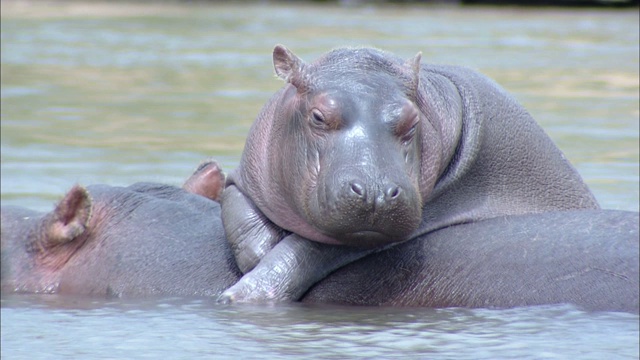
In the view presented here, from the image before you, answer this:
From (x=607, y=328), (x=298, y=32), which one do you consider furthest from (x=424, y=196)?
(x=298, y=32)

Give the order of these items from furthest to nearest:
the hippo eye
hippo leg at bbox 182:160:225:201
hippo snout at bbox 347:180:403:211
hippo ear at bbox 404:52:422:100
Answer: hippo leg at bbox 182:160:225:201 < hippo ear at bbox 404:52:422:100 < the hippo eye < hippo snout at bbox 347:180:403:211

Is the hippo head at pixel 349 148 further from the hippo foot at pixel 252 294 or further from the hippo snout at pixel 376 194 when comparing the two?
the hippo foot at pixel 252 294

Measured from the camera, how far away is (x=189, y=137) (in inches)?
418

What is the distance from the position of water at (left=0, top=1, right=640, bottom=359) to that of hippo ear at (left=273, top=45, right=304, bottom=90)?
89 centimetres

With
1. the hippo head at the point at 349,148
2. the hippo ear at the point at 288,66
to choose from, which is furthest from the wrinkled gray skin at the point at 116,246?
the hippo ear at the point at 288,66

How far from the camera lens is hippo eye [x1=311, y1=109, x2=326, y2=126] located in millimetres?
5270

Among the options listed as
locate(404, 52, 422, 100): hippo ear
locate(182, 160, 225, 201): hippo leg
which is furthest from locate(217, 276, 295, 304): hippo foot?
locate(182, 160, 225, 201): hippo leg

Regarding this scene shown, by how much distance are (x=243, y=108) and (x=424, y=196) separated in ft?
21.8

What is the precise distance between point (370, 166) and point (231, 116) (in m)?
6.71

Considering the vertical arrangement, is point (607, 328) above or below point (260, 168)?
below

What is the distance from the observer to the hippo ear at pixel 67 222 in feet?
19.9

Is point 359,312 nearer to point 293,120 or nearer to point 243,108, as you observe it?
point 293,120

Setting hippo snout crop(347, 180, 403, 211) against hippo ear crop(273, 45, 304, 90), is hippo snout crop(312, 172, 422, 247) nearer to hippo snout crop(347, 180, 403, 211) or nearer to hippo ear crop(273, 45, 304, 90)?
hippo snout crop(347, 180, 403, 211)

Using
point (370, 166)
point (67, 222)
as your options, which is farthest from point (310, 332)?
point (67, 222)
